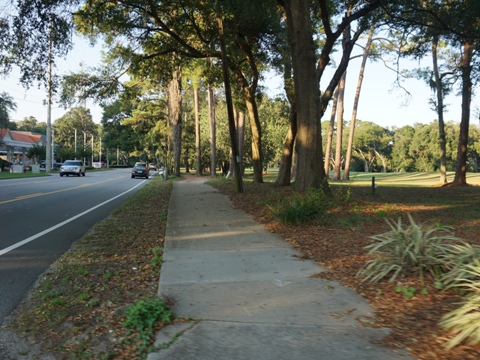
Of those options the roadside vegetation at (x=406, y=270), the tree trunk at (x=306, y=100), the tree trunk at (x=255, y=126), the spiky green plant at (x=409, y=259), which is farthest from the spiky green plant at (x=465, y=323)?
the tree trunk at (x=255, y=126)

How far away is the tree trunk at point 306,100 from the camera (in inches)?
446

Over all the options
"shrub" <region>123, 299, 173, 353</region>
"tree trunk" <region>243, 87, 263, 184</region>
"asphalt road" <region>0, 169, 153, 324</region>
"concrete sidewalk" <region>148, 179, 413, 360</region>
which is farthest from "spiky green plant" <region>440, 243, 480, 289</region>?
"tree trunk" <region>243, 87, 263, 184</region>

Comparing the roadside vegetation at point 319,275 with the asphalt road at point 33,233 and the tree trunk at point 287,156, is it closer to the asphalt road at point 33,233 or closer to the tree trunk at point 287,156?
the asphalt road at point 33,233

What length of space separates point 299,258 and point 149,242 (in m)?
3.11

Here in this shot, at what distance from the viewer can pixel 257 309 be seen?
14.2ft

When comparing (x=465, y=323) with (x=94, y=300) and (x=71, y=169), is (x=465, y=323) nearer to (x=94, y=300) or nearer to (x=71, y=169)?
(x=94, y=300)

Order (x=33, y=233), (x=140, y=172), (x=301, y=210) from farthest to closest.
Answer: (x=140, y=172) < (x=301, y=210) < (x=33, y=233)

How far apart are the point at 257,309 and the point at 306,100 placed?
26.6 feet

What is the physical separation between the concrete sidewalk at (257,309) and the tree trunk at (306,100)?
14.4ft

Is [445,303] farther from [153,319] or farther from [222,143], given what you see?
[222,143]

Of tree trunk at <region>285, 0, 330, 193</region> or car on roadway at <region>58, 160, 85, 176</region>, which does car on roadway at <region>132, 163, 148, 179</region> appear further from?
tree trunk at <region>285, 0, 330, 193</region>

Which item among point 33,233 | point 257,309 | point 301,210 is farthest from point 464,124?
point 257,309

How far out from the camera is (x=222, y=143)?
4203 centimetres

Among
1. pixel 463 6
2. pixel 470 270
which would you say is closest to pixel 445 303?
pixel 470 270
